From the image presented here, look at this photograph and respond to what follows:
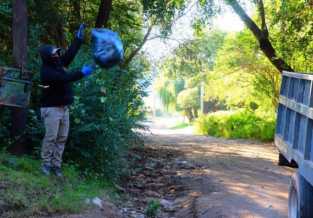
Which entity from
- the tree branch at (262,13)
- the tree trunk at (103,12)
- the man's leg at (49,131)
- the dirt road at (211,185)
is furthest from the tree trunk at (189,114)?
the man's leg at (49,131)

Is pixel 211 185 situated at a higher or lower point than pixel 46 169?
lower

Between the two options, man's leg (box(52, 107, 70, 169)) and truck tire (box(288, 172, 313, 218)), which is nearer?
truck tire (box(288, 172, 313, 218))

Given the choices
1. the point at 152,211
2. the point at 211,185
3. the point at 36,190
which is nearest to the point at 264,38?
the point at 211,185

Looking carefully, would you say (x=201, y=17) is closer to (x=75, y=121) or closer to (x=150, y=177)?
(x=150, y=177)

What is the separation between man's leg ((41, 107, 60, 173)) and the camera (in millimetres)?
7168

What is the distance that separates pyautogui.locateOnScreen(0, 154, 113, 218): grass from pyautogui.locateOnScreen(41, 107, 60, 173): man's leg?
235 millimetres

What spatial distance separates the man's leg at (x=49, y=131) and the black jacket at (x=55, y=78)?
0.35ft

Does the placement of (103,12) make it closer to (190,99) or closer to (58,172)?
(58,172)

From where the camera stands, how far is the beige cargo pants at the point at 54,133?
7.18m

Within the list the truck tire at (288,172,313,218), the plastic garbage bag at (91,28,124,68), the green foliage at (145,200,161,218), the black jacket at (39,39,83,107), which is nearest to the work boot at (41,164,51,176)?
the black jacket at (39,39,83,107)

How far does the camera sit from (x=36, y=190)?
21.0ft

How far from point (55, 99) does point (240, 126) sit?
17.6 m

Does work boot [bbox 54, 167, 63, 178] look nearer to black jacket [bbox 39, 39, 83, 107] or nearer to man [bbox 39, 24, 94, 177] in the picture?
man [bbox 39, 24, 94, 177]

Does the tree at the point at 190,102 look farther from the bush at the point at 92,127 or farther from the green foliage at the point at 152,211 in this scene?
the green foliage at the point at 152,211
